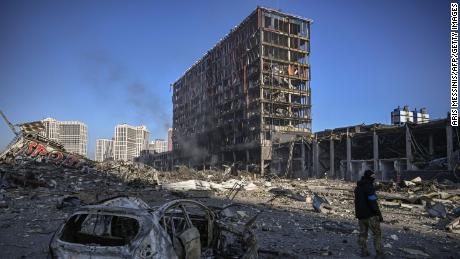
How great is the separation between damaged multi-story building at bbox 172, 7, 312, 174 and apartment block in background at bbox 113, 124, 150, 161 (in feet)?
160

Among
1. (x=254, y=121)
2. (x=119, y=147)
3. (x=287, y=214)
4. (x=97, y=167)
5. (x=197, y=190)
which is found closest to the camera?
(x=287, y=214)

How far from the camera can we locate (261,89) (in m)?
46.1

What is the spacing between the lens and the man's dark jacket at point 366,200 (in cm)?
661

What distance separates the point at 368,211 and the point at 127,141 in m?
99.0

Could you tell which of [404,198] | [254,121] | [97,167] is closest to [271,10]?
[254,121]

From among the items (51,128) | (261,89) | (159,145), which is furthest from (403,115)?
(159,145)

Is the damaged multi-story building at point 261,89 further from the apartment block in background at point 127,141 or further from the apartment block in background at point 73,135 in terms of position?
the apartment block in background at point 127,141

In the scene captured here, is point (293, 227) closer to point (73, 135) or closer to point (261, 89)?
point (261, 89)

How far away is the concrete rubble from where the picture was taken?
5277 millimetres

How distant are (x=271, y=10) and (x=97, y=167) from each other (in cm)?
3294

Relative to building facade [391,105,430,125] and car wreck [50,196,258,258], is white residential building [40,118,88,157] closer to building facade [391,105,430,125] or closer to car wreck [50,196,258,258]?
building facade [391,105,430,125]

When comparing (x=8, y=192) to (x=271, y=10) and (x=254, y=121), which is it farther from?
(x=271, y=10)

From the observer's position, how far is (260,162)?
44.3 m

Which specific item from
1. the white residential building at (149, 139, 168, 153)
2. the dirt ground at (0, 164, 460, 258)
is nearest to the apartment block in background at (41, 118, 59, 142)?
the white residential building at (149, 139, 168, 153)
